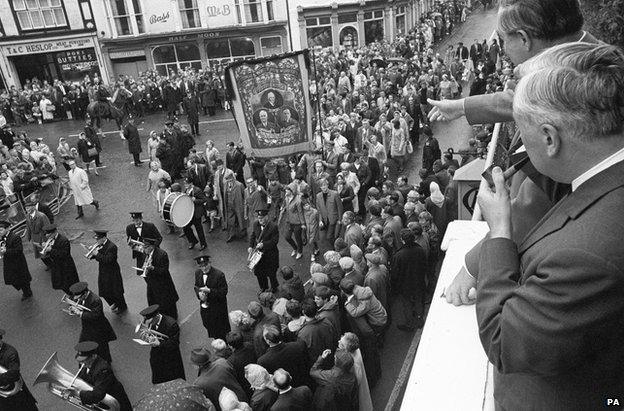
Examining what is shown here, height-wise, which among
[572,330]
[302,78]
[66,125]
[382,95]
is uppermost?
[572,330]

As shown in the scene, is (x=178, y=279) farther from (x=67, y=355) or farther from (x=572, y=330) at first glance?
(x=572, y=330)

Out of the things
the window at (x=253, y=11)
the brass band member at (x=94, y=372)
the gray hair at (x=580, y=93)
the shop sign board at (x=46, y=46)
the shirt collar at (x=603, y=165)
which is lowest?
the brass band member at (x=94, y=372)

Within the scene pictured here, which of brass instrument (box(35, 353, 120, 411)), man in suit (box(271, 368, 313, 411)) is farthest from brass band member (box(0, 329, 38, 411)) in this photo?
man in suit (box(271, 368, 313, 411))

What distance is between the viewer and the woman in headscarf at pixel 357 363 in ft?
19.3

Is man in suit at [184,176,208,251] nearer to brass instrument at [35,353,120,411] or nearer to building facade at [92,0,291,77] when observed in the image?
brass instrument at [35,353,120,411]

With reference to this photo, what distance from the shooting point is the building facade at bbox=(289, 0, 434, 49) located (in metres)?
34.1

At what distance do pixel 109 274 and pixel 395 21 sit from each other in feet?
105

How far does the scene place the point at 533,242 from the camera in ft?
5.35

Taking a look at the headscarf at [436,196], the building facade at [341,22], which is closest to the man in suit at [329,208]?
the headscarf at [436,196]

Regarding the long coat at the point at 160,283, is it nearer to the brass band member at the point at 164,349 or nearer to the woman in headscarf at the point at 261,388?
the brass band member at the point at 164,349

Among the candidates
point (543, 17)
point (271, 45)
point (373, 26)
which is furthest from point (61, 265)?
point (373, 26)

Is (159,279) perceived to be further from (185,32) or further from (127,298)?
(185,32)

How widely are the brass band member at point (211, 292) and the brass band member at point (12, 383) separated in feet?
8.61

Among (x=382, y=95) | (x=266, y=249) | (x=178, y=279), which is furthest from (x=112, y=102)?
(x=266, y=249)
